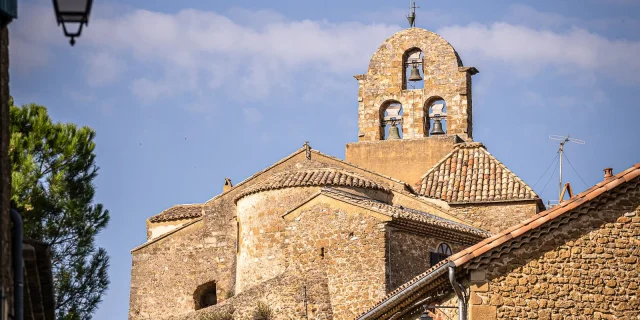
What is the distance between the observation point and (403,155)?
135ft

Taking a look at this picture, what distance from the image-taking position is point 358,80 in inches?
1692

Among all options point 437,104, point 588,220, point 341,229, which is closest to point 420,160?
point 437,104

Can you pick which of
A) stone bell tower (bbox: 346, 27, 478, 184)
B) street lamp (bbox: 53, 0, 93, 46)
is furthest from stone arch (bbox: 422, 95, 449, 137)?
street lamp (bbox: 53, 0, 93, 46)

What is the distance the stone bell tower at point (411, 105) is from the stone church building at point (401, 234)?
0.15 ft

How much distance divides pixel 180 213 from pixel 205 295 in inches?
137

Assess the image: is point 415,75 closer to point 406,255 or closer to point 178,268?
point 178,268

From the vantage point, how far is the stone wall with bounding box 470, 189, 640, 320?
64.2 feet

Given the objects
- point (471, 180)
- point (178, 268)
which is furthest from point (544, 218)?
point (178, 268)

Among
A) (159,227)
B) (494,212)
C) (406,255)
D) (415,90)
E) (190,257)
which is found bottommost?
(406,255)

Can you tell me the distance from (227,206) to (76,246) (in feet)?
44.6

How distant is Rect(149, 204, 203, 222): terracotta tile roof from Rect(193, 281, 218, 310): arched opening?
8.49 feet

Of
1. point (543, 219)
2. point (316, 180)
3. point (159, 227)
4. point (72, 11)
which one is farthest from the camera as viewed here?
point (159, 227)

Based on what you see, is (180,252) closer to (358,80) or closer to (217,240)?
(217,240)

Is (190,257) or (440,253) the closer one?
(440,253)
